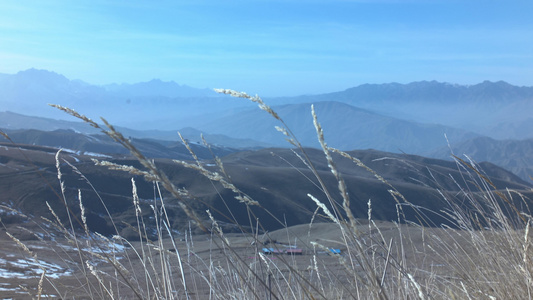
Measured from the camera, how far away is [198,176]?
48062 mm

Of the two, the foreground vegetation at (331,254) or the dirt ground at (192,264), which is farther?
the dirt ground at (192,264)

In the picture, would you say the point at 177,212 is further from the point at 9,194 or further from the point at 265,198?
the point at 9,194

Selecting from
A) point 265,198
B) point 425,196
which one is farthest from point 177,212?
point 425,196

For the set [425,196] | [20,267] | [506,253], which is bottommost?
[425,196]

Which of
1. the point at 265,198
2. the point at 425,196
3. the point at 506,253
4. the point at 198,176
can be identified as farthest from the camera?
the point at 425,196

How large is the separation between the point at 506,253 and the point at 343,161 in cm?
8476

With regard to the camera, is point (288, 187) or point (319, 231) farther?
point (288, 187)

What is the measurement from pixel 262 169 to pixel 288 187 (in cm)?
703

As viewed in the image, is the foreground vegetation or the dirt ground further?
the dirt ground

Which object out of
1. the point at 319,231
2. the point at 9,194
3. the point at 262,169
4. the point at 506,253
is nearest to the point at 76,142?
the point at 262,169

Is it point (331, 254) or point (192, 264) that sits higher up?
point (331, 254)

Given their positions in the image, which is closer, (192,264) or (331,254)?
(331,254)

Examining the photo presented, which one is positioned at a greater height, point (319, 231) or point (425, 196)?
point (319, 231)

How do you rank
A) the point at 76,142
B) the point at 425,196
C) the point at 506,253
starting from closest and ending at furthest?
the point at 506,253, the point at 425,196, the point at 76,142
